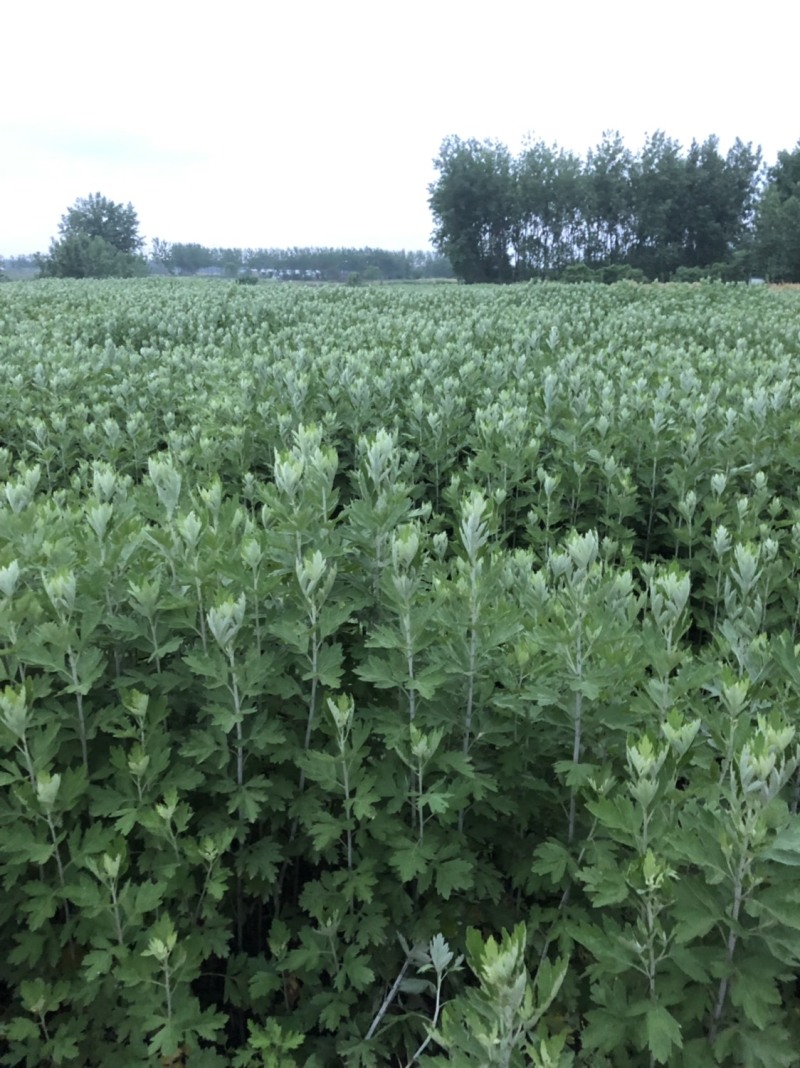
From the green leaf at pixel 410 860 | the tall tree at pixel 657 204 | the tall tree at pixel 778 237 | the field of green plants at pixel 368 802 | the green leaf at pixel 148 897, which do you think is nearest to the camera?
the field of green plants at pixel 368 802

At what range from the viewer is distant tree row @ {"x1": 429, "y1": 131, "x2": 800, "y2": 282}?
2699 inches

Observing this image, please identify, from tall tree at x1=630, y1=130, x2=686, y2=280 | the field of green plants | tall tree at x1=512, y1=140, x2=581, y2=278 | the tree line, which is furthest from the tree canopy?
the field of green plants

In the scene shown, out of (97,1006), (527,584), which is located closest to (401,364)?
(527,584)

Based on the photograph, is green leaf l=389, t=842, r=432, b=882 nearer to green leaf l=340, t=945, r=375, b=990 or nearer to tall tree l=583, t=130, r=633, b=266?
green leaf l=340, t=945, r=375, b=990

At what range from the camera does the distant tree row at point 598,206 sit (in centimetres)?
6856

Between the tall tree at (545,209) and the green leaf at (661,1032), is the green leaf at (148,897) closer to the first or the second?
the green leaf at (661,1032)

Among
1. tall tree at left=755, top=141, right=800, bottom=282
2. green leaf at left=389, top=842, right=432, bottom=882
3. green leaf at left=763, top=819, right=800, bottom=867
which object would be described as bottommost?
green leaf at left=389, top=842, right=432, bottom=882

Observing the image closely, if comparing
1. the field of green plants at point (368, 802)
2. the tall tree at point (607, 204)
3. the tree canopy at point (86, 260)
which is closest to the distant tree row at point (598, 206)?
the tall tree at point (607, 204)

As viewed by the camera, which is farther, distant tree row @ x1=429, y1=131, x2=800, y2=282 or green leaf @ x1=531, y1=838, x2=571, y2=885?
distant tree row @ x1=429, y1=131, x2=800, y2=282

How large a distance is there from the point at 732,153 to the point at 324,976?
84.3m

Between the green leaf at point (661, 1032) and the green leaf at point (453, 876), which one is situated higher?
the green leaf at point (661, 1032)

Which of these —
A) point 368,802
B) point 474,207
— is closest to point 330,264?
point 474,207

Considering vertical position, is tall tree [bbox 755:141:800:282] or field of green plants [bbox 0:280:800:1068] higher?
tall tree [bbox 755:141:800:282]

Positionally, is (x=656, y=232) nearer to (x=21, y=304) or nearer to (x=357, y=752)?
(x=21, y=304)
